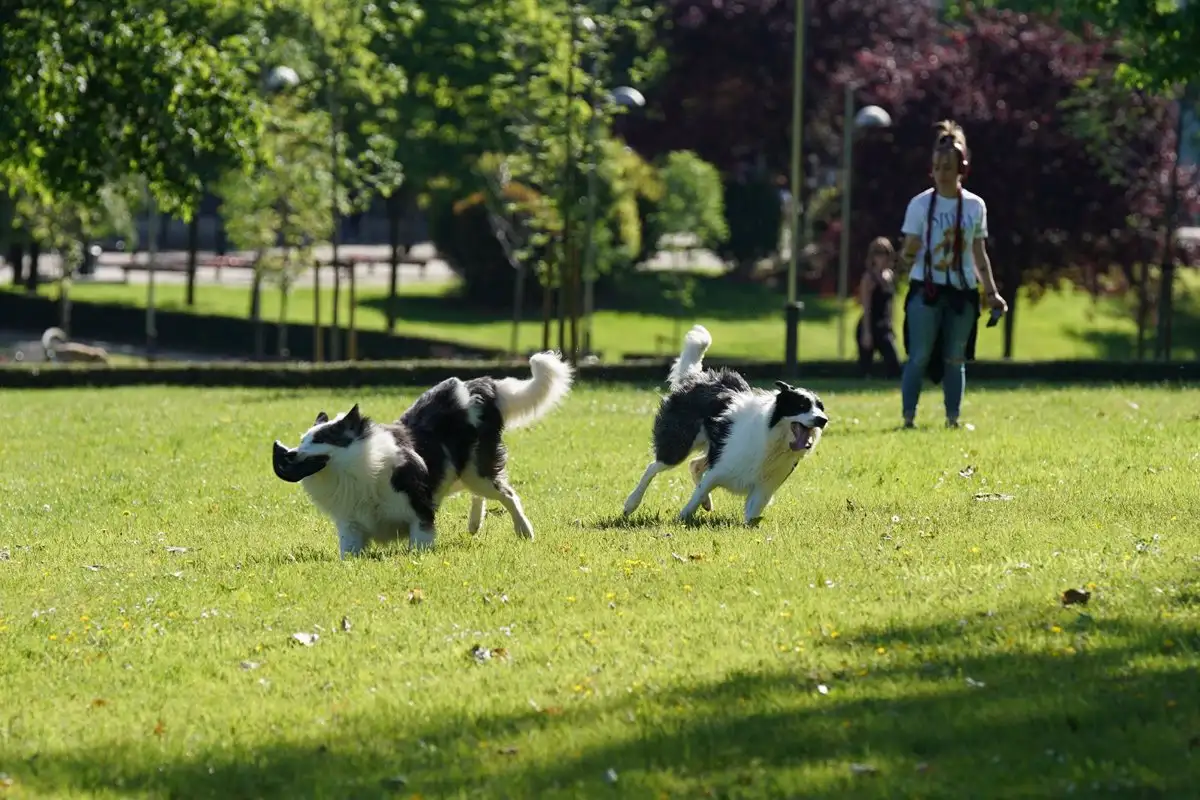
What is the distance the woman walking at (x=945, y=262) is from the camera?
15180 millimetres

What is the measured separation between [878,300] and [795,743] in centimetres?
1534

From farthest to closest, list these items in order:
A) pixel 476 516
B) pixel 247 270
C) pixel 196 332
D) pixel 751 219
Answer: pixel 247 270 → pixel 751 219 → pixel 196 332 → pixel 476 516

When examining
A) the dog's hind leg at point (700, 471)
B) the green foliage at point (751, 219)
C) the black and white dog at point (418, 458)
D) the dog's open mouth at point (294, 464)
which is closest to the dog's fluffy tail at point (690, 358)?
the dog's hind leg at point (700, 471)

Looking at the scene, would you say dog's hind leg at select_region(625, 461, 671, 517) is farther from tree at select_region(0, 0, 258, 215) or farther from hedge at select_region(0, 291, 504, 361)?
hedge at select_region(0, 291, 504, 361)

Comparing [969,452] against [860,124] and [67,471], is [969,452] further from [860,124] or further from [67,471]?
[860,124]

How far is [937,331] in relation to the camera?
1587 centimetres

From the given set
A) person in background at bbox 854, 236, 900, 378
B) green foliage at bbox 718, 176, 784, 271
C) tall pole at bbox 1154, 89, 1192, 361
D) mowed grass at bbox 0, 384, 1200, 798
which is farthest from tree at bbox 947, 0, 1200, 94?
green foliage at bbox 718, 176, 784, 271

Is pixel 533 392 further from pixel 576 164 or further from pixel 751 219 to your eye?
pixel 751 219

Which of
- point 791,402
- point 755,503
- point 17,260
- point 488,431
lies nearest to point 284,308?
point 17,260

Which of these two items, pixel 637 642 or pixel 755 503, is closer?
pixel 637 642

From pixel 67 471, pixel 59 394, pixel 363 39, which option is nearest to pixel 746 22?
pixel 363 39

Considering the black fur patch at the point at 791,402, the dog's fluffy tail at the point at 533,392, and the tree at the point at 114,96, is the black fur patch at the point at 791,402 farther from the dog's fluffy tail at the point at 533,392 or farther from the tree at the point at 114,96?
the tree at the point at 114,96

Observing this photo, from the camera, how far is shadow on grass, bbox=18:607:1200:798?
6.28m

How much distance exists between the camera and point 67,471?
16094 mm
